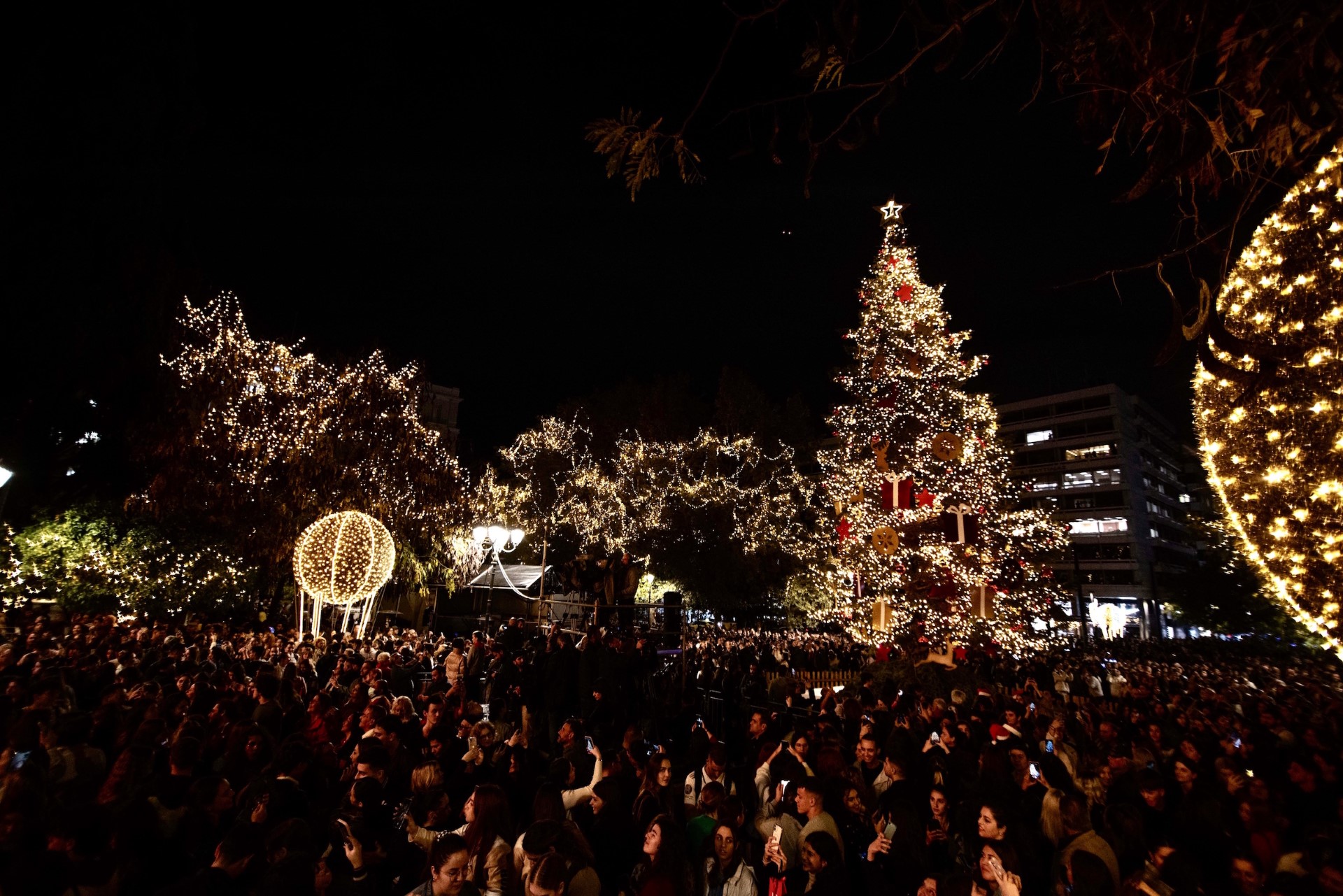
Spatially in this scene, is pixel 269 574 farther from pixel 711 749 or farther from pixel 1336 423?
pixel 1336 423

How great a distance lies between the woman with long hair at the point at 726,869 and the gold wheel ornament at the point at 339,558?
9598 millimetres

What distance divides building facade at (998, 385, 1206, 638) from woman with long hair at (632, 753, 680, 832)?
212 feet

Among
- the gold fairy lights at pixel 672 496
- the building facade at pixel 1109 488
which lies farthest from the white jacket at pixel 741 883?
the building facade at pixel 1109 488

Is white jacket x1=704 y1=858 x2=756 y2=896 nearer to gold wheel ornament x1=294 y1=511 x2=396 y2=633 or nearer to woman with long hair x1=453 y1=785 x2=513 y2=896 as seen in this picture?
woman with long hair x1=453 y1=785 x2=513 y2=896

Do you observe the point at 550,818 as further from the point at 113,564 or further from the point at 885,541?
the point at 113,564

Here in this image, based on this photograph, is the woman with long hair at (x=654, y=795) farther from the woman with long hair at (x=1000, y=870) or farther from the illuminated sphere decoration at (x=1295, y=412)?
the illuminated sphere decoration at (x=1295, y=412)

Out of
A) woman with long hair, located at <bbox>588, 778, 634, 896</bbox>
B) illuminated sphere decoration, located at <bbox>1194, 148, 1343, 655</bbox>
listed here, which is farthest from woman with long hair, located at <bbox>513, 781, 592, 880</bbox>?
illuminated sphere decoration, located at <bbox>1194, 148, 1343, 655</bbox>

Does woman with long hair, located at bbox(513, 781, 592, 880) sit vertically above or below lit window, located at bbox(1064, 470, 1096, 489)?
below

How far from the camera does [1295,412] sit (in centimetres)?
448

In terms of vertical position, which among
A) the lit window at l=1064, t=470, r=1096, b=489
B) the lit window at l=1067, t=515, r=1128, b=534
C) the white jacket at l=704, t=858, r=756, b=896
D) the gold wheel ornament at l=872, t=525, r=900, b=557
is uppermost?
the lit window at l=1064, t=470, r=1096, b=489

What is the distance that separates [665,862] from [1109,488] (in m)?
76.0

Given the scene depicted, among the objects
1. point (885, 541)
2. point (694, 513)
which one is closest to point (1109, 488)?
point (694, 513)

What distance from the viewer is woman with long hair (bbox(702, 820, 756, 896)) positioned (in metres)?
3.95

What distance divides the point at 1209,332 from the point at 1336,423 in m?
3.02
